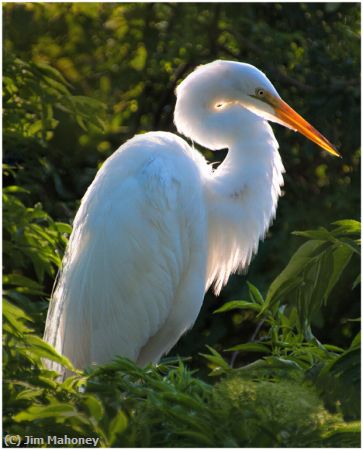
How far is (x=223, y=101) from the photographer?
2.95 meters

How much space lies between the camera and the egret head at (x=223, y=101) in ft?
9.54

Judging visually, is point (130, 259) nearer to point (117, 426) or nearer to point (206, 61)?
point (117, 426)

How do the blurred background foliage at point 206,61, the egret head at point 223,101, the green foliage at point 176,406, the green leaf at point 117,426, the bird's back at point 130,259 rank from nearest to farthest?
1. the green leaf at point 117,426
2. the green foliage at point 176,406
3. the bird's back at point 130,259
4. the egret head at point 223,101
5. the blurred background foliage at point 206,61

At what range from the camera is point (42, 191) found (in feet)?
11.9

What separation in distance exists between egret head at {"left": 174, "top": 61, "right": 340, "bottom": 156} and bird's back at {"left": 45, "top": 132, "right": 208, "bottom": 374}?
0.41 ft

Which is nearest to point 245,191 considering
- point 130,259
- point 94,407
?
point 130,259

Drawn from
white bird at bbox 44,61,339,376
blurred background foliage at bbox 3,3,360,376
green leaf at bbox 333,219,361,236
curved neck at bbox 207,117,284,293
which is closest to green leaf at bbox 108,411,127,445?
green leaf at bbox 333,219,361,236

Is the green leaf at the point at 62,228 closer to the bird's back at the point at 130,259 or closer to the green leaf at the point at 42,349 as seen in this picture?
the bird's back at the point at 130,259

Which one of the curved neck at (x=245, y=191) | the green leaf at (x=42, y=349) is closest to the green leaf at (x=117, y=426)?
the green leaf at (x=42, y=349)

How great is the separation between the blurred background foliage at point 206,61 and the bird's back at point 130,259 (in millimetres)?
780

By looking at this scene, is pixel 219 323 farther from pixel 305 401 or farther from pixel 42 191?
pixel 305 401

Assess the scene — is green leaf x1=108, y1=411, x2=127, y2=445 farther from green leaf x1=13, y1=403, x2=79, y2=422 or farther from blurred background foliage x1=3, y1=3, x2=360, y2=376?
blurred background foliage x1=3, y1=3, x2=360, y2=376

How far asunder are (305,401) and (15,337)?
48 cm

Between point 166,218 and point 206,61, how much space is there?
1493 millimetres
